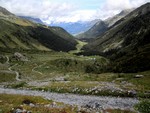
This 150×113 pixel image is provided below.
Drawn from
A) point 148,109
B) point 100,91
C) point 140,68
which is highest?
point 140,68

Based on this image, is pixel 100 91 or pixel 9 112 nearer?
Result: pixel 9 112

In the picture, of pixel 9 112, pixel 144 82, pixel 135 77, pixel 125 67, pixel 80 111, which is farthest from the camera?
pixel 125 67

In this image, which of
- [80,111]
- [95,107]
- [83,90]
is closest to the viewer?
[80,111]

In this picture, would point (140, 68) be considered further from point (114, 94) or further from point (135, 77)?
point (114, 94)

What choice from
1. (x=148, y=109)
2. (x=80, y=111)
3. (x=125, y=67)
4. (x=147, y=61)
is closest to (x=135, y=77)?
(x=147, y=61)

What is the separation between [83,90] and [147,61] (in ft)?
227

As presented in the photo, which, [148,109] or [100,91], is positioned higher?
[100,91]

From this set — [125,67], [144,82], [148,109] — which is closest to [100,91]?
[144,82]

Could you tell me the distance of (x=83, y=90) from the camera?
80250mm

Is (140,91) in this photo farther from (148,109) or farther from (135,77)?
(148,109)

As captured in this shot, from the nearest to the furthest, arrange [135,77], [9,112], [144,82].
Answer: [9,112]
[144,82]
[135,77]

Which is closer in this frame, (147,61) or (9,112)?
(9,112)

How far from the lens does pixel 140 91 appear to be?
76438 mm

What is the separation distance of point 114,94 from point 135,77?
31406 millimetres
